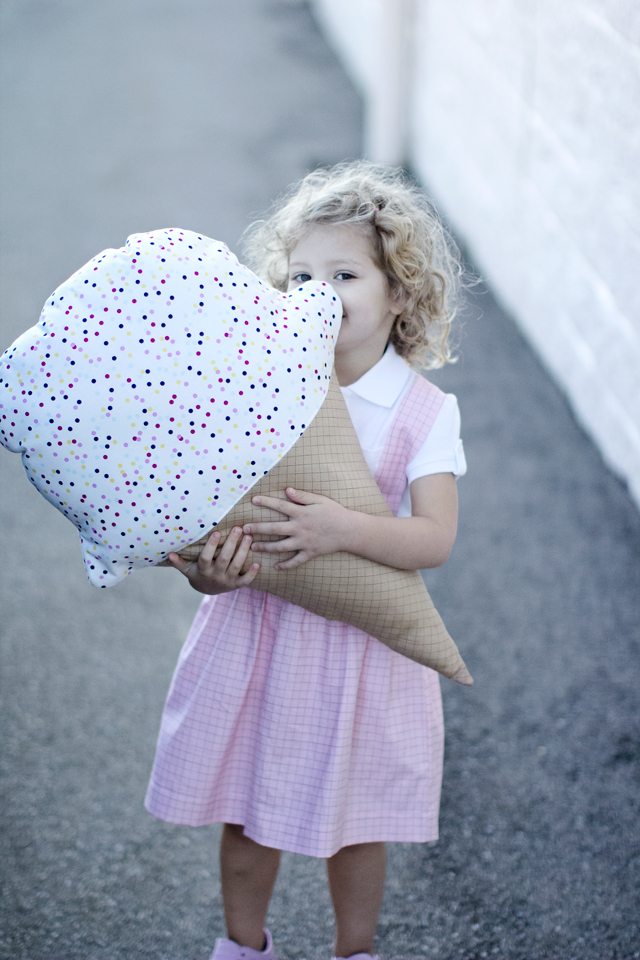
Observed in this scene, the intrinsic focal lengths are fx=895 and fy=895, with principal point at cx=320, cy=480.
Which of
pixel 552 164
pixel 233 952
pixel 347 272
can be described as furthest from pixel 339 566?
pixel 552 164

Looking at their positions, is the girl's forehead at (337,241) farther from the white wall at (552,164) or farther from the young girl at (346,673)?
the white wall at (552,164)

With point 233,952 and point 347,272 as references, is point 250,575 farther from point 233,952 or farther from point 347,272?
point 233,952

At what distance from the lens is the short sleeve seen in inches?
51.5

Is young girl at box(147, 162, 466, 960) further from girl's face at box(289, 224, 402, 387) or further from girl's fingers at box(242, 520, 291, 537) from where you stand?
girl's fingers at box(242, 520, 291, 537)

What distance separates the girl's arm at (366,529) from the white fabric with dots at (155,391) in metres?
0.07

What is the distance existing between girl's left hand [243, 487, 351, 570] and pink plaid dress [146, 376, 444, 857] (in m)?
0.19

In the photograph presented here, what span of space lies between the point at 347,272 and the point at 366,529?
15.0 inches

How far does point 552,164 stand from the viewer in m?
3.36

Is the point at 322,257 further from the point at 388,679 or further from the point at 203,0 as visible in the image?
the point at 203,0

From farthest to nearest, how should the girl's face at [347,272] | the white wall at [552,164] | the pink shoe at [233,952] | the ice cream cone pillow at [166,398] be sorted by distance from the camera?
the white wall at [552,164]
the pink shoe at [233,952]
the girl's face at [347,272]
the ice cream cone pillow at [166,398]

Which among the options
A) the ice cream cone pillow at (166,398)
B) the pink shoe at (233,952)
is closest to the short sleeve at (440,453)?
the ice cream cone pillow at (166,398)

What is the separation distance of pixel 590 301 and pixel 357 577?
7.16 ft

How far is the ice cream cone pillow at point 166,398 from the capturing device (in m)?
1.08

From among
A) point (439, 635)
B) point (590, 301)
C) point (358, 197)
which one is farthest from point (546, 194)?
point (439, 635)
